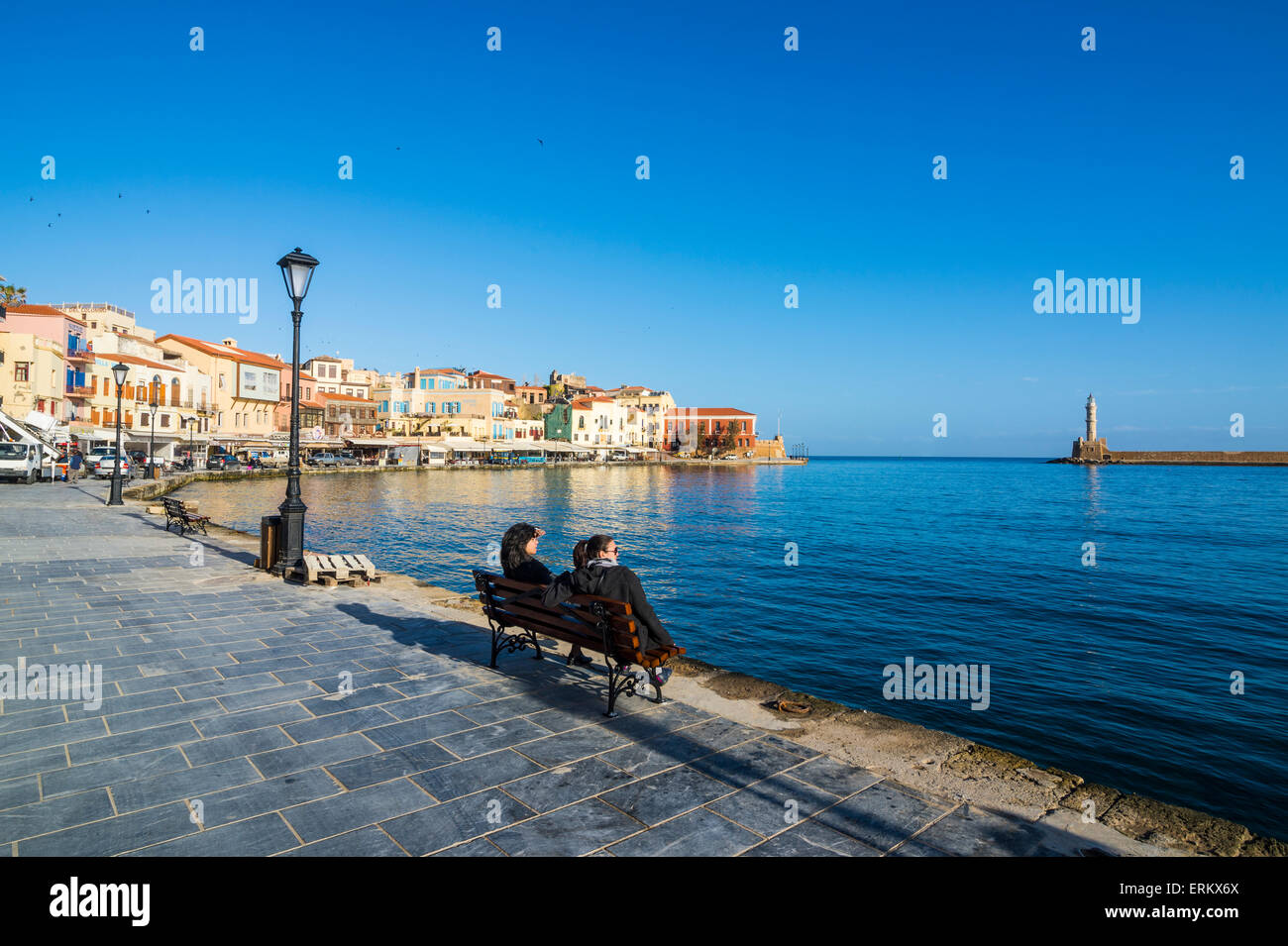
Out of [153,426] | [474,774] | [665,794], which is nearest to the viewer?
[665,794]

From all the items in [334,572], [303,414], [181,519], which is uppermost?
[303,414]

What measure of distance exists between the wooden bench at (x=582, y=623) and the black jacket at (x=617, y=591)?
0.27ft

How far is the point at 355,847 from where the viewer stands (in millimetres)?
3459

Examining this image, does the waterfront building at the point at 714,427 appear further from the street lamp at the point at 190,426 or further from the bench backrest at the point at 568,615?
the bench backrest at the point at 568,615

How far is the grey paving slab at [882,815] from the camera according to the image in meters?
3.66

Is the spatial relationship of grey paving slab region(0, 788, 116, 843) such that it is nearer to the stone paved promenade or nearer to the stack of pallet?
the stone paved promenade

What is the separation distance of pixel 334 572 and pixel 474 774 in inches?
276

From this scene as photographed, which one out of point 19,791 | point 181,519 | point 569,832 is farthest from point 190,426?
point 569,832

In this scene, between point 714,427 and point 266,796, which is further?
point 714,427

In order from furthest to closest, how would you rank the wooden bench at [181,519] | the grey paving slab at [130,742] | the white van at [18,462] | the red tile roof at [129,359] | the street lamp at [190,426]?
the street lamp at [190,426] → the red tile roof at [129,359] → the white van at [18,462] → the wooden bench at [181,519] → the grey paving slab at [130,742]

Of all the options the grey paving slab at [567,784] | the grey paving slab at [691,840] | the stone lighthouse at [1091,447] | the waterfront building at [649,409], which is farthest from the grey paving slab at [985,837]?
the stone lighthouse at [1091,447]

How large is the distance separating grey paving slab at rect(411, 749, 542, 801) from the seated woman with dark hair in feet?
7.04

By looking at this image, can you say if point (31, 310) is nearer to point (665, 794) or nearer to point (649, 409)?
point (665, 794)
